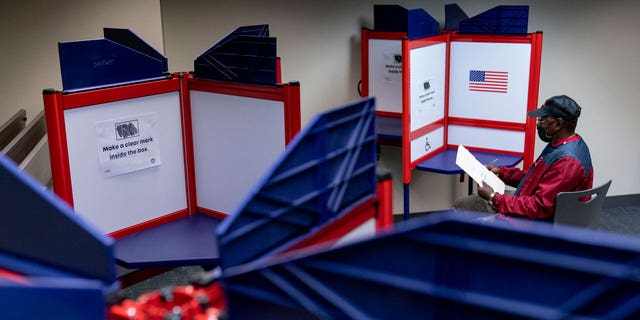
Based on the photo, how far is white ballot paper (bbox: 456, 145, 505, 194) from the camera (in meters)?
3.45

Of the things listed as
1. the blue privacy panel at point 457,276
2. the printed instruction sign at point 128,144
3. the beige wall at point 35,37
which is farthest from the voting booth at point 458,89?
the blue privacy panel at point 457,276

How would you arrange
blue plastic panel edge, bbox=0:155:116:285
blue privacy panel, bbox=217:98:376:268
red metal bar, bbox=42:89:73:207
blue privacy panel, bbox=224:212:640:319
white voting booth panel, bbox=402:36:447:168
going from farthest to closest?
white voting booth panel, bbox=402:36:447:168 < red metal bar, bbox=42:89:73:207 < blue privacy panel, bbox=217:98:376:268 < blue plastic panel edge, bbox=0:155:116:285 < blue privacy panel, bbox=224:212:640:319

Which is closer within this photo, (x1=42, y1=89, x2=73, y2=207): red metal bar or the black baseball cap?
(x1=42, y1=89, x2=73, y2=207): red metal bar

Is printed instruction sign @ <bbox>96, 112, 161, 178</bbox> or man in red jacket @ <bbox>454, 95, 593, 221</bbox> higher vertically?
printed instruction sign @ <bbox>96, 112, 161, 178</bbox>

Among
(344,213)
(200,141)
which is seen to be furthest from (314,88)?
(344,213)

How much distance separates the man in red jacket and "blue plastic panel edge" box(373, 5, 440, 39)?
90 cm

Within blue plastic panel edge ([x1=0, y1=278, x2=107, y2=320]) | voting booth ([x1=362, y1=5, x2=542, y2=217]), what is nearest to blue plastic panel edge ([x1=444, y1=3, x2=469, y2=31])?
voting booth ([x1=362, y1=5, x2=542, y2=217])

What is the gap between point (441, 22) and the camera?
15.6ft

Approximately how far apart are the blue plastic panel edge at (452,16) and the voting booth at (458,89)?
20 centimetres

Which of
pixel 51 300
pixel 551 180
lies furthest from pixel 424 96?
pixel 51 300

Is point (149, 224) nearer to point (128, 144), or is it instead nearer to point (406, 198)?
point (128, 144)

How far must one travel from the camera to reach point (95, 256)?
135cm

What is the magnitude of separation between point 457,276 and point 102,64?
6.03 ft

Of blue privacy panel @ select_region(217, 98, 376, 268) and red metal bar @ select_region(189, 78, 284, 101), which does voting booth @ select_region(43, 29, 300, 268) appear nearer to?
red metal bar @ select_region(189, 78, 284, 101)
